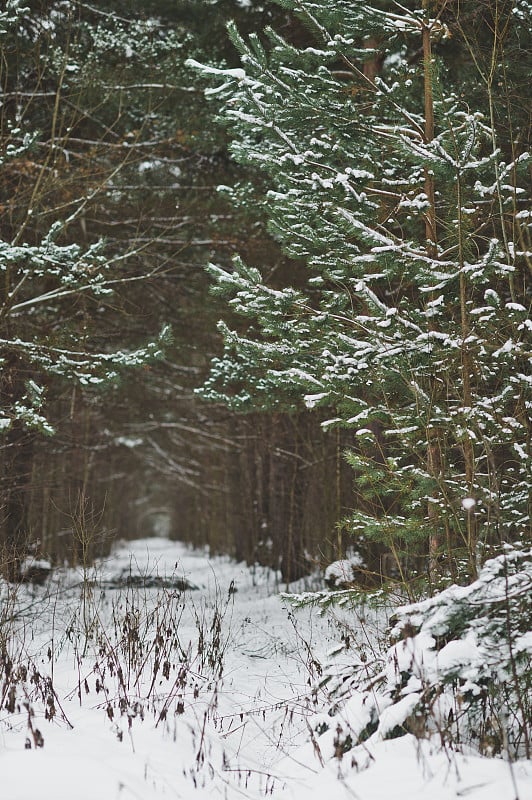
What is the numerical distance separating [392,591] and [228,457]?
15.4 m

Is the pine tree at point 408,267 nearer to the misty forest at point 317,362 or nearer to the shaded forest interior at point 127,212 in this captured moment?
the misty forest at point 317,362

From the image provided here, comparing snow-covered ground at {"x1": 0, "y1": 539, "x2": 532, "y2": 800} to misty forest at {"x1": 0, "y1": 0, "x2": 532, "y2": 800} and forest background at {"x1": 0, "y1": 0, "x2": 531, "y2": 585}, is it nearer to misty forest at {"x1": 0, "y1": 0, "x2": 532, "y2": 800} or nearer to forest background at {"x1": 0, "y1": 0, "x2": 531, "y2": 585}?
misty forest at {"x1": 0, "y1": 0, "x2": 532, "y2": 800}

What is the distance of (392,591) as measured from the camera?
532 centimetres

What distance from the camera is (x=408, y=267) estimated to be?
5773 mm

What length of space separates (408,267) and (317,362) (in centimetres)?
122

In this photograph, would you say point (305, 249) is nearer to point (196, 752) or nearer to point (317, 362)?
point (317, 362)

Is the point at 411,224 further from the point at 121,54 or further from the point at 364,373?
the point at 121,54

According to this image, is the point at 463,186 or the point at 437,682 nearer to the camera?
the point at 437,682

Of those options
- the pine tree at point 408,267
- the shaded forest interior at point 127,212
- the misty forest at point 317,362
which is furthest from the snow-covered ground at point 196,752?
the shaded forest interior at point 127,212

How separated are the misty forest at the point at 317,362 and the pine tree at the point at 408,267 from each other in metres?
0.03

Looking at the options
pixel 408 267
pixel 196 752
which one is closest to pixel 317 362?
pixel 408 267

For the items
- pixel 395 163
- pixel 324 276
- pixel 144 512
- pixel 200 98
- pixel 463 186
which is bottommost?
pixel 144 512

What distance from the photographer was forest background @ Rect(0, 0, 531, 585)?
544 cm

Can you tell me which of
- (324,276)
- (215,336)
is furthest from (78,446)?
(324,276)
